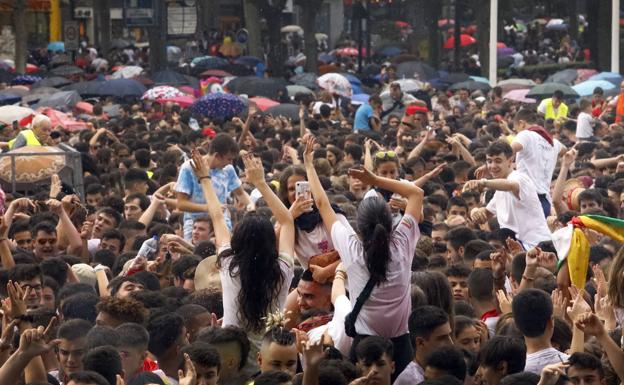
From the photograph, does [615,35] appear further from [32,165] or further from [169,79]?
[32,165]

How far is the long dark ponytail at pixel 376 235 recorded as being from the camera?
782 centimetres

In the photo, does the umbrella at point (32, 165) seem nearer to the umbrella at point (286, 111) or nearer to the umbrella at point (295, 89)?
the umbrella at point (286, 111)

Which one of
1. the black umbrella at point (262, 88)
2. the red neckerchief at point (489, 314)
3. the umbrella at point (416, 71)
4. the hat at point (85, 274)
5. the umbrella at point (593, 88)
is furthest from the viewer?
the umbrella at point (416, 71)

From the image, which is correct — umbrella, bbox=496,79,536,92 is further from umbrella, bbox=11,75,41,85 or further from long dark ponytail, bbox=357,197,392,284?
long dark ponytail, bbox=357,197,392,284

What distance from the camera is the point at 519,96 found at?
31.5 metres

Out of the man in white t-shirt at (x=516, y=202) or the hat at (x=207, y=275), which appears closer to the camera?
the hat at (x=207, y=275)

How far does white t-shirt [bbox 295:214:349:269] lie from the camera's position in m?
8.86

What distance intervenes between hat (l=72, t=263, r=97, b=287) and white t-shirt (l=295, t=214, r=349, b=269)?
1.96 m

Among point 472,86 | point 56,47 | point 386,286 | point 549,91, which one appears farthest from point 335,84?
point 386,286

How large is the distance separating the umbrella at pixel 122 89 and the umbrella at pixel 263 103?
8.42 ft

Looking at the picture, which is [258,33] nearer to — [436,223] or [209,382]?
[436,223]

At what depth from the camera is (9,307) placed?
7.82 metres

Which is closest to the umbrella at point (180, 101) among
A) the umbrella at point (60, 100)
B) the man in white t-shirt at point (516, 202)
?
→ the umbrella at point (60, 100)

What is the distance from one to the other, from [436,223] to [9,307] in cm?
552
